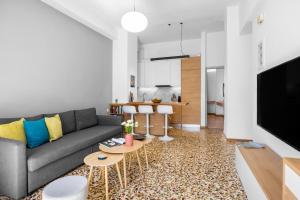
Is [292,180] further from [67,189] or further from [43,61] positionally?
[43,61]

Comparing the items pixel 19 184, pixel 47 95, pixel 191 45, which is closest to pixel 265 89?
pixel 19 184

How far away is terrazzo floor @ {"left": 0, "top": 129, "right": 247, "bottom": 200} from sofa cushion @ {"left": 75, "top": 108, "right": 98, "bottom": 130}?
1087mm

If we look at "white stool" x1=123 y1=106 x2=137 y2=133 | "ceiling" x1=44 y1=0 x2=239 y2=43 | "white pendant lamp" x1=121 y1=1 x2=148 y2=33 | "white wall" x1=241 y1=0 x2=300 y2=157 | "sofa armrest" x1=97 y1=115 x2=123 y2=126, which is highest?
"ceiling" x1=44 y1=0 x2=239 y2=43

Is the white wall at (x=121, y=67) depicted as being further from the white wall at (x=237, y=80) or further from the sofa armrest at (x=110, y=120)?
the white wall at (x=237, y=80)

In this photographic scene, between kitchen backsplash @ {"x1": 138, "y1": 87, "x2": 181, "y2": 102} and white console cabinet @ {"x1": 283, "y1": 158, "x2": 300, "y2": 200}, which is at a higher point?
kitchen backsplash @ {"x1": 138, "y1": 87, "x2": 181, "y2": 102}

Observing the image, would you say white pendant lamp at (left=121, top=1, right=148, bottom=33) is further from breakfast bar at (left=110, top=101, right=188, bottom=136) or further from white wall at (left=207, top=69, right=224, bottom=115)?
white wall at (left=207, top=69, right=224, bottom=115)

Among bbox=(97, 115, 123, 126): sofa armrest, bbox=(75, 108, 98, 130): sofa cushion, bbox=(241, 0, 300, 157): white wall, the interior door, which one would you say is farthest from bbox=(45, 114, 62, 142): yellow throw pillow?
the interior door

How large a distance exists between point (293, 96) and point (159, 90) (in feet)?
20.5

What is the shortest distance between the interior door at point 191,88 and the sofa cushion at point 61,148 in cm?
380

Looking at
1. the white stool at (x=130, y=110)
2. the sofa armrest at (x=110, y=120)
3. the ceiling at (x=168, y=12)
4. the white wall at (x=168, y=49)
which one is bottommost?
the sofa armrest at (x=110, y=120)

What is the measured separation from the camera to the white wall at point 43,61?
9.57ft

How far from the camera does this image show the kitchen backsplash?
7.65 m

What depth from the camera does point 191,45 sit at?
287 inches

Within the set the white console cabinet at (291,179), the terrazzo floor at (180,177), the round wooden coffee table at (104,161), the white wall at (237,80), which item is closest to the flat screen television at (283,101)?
the white console cabinet at (291,179)
